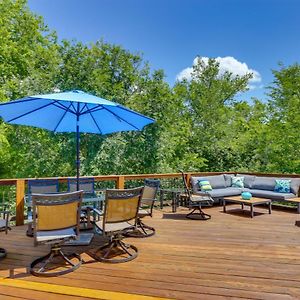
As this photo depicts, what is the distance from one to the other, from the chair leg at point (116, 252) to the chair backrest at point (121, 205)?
1.13ft

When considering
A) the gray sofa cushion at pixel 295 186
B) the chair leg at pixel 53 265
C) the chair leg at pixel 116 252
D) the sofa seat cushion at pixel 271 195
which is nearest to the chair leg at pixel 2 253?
the chair leg at pixel 53 265

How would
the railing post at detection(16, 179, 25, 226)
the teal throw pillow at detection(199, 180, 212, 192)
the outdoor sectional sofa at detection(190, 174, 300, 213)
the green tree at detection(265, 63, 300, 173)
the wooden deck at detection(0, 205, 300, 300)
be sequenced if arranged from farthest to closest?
the green tree at detection(265, 63, 300, 173)
the teal throw pillow at detection(199, 180, 212, 192)
the outdoor sectional sofa at detection(190, 174, 300, 213)
the railing post at detection(16, 179, 25, 226)
the wooden deck at detection(0, 205, 300, 300)

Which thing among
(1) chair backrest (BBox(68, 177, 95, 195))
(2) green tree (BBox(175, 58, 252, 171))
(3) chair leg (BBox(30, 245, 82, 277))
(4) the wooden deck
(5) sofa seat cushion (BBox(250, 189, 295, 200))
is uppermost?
(2) green tree (BBox(175, 58, 252, 171))

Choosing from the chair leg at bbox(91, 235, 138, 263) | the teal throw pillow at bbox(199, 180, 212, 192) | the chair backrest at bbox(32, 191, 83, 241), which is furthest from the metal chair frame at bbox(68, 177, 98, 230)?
the teal throw pillow at bbox(199, 180, 212, 192)

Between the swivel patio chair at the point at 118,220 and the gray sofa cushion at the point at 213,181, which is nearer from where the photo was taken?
the swivel patio chair at the point at 118,220

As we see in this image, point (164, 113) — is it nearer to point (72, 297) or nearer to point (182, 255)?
point (182, 255)

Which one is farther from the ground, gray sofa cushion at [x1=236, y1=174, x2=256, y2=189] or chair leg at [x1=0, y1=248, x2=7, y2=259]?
gray sofa cushion at [x1=236, y1=174, x2=256, y2=189]

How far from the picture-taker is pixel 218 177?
7.66m

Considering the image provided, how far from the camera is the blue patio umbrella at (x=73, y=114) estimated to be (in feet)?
12.4

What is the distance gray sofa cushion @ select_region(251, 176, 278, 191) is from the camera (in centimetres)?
718

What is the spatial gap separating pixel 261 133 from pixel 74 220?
10.8 m

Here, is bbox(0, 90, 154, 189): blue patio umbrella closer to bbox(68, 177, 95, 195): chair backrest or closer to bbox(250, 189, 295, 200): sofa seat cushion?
bbox(68, 177, 95, 195): chair backrest

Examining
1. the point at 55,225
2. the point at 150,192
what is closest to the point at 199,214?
the point at 150,192

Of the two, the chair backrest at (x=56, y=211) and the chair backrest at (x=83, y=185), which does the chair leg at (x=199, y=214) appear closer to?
the chair backrest at (x=83, y=185)
